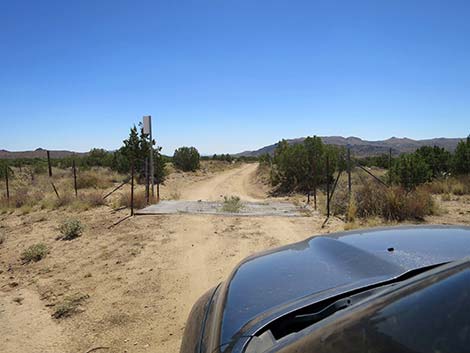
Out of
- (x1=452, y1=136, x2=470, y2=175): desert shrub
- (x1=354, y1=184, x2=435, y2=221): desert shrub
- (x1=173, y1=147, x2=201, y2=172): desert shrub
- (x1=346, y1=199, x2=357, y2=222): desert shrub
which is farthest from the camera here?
(x1=173, y1=147, x2=201, y2=172): desert shrub

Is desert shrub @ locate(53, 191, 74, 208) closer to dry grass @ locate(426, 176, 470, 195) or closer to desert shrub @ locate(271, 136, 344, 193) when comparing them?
desert shrub @ locate(271, 136, 344, 193)

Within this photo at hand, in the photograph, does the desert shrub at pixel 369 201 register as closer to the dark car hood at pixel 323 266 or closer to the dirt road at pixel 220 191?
the dirt road at pixel 220 191

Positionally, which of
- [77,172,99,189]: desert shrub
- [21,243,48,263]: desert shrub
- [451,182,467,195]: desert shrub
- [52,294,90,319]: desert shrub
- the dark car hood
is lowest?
[52,294,90,319]: desert shrub

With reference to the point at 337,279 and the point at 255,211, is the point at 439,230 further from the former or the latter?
the point at 255,211

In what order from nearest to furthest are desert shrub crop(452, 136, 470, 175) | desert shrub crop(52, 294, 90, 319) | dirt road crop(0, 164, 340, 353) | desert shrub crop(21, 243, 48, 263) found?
dirt road crop(0, 164, 340, 353) < desert shrub crop(52, 294, 90, 319) < desert shrub crop(21, 243, 48, 263) < desert shrub crop(452, 136, 470, 175)

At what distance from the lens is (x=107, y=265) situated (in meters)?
6.74

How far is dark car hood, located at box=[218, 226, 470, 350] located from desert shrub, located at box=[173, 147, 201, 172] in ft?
122

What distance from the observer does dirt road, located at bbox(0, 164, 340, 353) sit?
14.3 ft

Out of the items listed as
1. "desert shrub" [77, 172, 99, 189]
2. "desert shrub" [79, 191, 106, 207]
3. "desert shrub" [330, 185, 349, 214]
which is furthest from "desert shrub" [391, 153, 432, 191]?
"desert shrub" [77, 172, 99, 189]

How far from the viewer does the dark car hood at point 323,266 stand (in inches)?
74.0

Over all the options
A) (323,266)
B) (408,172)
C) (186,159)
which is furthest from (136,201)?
(186,159)

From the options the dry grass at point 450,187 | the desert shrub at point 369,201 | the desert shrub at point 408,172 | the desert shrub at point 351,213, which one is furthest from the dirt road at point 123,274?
the dry grass at point 450,187

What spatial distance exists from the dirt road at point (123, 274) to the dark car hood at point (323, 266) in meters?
2.17

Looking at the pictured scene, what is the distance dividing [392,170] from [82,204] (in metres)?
12.6
